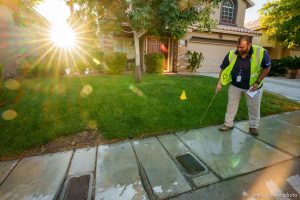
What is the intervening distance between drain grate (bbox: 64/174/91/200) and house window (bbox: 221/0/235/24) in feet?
48.5

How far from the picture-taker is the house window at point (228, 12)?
13.4 m

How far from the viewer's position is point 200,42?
40.5 ft

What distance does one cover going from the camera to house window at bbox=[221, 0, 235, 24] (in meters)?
13.4

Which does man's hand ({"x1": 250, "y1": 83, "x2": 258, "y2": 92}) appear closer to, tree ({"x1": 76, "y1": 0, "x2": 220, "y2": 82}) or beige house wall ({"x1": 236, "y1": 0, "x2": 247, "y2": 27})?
tree ({"x1": 76, "y1": 0, "x2": 220, "y2": 82})

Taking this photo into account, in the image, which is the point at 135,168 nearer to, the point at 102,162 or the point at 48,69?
the point at 102,162

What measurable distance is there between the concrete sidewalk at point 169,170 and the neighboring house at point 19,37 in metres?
7.71

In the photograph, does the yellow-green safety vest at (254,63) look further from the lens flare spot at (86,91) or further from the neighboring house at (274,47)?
the neighboring house at (274,47)

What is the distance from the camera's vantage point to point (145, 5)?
18.9 ft

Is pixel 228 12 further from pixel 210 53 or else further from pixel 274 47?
pixel 274 47

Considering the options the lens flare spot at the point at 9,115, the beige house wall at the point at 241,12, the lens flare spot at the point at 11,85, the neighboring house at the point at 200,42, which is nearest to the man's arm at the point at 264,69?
the lens flare spot at the point at 9,115

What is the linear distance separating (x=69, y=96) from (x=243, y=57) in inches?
181

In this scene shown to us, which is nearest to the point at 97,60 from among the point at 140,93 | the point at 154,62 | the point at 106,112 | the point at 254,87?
the point at 154,62

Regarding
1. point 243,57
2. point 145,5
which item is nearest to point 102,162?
point 243,57

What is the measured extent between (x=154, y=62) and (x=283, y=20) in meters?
11.7
